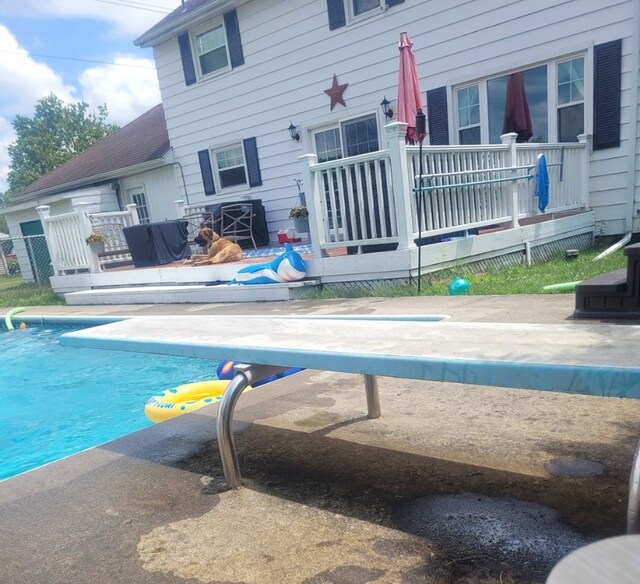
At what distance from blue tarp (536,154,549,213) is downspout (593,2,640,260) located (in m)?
1.03

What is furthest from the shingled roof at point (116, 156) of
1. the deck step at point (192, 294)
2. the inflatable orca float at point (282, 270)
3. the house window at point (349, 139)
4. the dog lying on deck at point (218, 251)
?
the inflatable orca float at point (282, 270)

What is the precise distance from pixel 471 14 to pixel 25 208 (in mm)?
14597

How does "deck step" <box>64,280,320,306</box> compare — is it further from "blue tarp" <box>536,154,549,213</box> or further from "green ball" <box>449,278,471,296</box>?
"blue tarp" <box>536,154,549,213</box>

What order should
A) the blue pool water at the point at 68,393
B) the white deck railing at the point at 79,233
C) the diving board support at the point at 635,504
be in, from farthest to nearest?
the white deck railing at the point at 79,233 → the blue pool water at the point at 68,393 → the diving board support at the point at 635,504

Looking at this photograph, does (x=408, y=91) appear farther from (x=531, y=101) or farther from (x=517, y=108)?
(x=531, y=101)

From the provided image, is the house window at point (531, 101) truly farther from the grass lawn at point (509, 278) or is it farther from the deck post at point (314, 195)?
the deck post at point (314, 195)

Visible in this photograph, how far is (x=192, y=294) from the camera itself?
8.04 metres

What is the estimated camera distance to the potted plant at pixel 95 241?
32.6ft

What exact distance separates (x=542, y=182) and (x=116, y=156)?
13.0 metres

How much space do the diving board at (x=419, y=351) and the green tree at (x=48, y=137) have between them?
51.1 metres

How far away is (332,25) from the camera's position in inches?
374

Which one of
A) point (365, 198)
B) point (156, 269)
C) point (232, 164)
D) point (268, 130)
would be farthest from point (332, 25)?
point (156, 269)

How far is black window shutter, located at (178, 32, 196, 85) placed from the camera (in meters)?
11.7

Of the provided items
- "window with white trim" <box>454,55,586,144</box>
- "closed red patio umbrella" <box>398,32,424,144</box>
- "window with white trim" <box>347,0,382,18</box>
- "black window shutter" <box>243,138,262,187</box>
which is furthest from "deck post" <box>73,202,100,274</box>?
"window with white trim" <box>454,55,586,144</box>
